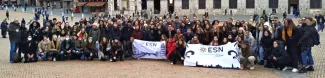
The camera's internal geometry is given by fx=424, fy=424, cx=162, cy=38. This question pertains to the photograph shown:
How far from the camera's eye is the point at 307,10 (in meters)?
57.7

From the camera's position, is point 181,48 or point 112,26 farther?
point 112,26

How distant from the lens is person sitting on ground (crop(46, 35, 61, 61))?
17844 mm

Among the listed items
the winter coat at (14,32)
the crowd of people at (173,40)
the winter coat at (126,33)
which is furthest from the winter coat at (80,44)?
the winter coat at (14,32)

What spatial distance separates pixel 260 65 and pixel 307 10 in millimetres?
44567

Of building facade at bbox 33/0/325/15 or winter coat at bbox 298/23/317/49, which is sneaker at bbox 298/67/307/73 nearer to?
winter coat at bbox 298/23/317/49

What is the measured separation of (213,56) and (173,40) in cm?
197

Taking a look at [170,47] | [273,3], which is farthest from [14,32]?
[273,3]

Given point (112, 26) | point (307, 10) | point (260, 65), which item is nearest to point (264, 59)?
point (260, 65)

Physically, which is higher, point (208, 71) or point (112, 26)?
point (112, 26)

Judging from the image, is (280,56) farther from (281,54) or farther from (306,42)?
(306,42)

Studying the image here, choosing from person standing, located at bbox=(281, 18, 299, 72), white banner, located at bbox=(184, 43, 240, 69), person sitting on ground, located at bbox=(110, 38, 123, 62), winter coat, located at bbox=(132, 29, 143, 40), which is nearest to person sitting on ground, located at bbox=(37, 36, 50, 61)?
person sitting on ground, located at bbox=(110, 38, 123, 62)

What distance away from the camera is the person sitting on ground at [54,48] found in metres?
17.8

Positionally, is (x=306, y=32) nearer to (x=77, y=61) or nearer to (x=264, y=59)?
(x=264, y=59)

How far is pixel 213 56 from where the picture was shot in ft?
53.0
